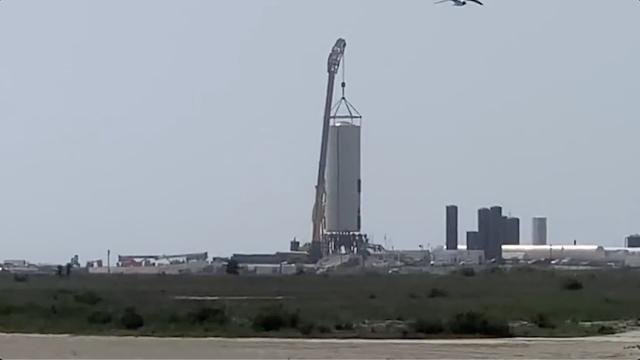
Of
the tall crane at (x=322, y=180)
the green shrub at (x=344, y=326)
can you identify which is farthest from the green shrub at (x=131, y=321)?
the tall crane at (x=322, y=180)

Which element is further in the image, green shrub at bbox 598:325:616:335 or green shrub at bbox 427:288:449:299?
green shrub at bbox 427:288:449:299

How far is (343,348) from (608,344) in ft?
26.0

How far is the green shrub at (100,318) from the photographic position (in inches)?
2167

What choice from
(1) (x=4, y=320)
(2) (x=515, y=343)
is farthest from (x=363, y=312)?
(2) (x=515, y=343)

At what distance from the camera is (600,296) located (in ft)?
283

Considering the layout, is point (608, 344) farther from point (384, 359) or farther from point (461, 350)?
point (384, 359)

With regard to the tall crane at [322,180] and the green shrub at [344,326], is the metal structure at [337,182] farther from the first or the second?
the green shrub at [344,326]

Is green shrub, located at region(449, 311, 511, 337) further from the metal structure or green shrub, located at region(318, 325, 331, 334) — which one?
the metal structure

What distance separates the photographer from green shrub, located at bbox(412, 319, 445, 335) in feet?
162

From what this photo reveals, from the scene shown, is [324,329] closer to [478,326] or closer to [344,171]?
[478,326]

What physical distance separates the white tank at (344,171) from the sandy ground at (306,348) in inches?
5637

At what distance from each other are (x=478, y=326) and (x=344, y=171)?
452ft

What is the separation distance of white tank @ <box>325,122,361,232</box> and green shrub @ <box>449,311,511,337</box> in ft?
445

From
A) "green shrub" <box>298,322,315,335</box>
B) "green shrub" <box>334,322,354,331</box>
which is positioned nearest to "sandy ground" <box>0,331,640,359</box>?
"green shrub" <box>298,322,315,335</box>
